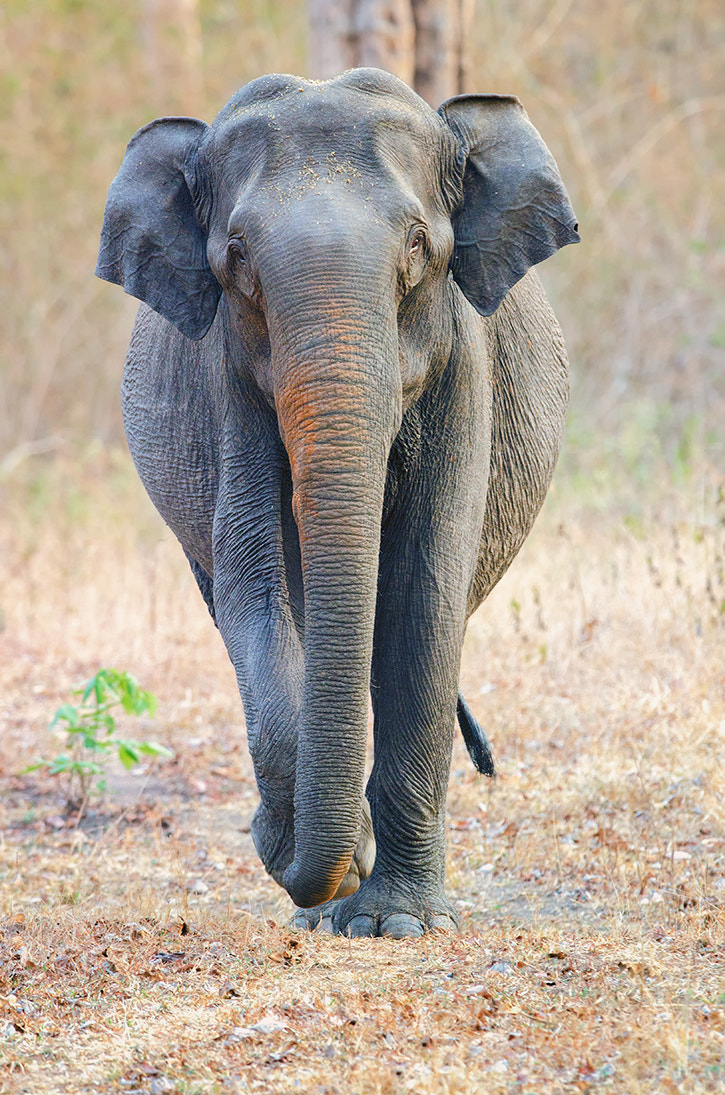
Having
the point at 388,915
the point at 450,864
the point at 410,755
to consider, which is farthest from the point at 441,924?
the point at 450,864

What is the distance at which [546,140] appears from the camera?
18797 mm

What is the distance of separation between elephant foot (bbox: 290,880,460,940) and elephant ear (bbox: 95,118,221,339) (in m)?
2.11

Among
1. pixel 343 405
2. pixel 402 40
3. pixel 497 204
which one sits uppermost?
pixel 402 40

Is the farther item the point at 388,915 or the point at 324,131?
the point at 388,915

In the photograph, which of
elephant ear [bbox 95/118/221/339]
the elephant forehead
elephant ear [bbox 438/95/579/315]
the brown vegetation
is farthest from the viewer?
elephant ear [bbox 95/118/221/339]

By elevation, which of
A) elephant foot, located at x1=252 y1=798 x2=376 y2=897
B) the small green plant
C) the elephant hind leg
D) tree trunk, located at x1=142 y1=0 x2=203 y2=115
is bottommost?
the small green plant

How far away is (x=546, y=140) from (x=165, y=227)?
14.7 metres

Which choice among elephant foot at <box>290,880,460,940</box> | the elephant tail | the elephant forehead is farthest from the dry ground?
the elephant forehead

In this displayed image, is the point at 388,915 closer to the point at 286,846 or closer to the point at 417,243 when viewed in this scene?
the point at 286,846

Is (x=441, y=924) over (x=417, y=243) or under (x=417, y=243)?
under

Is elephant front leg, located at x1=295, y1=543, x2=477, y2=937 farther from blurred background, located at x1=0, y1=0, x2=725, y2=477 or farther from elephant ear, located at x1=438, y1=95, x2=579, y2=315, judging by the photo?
blurred background, located at x1=0, y1=0, x2=725, y2=477

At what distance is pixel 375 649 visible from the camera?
524 cm

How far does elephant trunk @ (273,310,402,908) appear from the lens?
162 inches

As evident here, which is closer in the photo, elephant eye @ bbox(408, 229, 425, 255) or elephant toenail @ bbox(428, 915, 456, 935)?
elephant eye @ bbox(408, 229, 425, 255)
